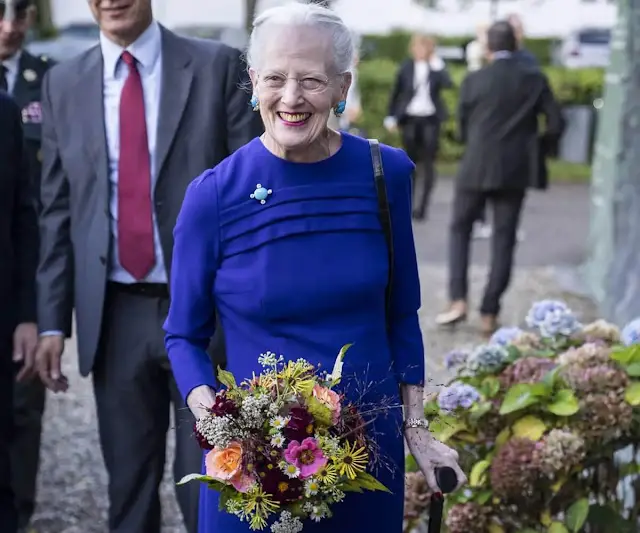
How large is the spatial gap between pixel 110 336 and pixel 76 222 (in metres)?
0.38

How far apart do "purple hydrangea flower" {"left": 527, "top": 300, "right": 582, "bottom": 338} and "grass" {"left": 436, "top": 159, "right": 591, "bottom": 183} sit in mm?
12639

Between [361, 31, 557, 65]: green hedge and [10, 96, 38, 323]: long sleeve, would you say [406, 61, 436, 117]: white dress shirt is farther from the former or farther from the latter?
[361, 31, 557, 65]: green hedge

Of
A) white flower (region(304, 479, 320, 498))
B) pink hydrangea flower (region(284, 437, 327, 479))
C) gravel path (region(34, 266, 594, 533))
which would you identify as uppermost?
pink hydrangea flower (region(284, 437, 327, 479))

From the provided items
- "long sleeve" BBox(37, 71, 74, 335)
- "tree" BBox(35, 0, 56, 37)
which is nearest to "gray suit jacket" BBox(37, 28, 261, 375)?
"long sleeve" BBox(37, 71, 74, 335)

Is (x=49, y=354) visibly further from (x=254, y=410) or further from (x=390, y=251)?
(x=254, y=410)

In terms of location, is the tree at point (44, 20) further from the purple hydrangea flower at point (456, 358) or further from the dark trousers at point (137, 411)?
the purple hydrangea flower at point (456, 358)

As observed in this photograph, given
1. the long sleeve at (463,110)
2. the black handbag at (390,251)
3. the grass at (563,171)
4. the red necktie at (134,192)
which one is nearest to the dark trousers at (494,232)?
A: the long sleeve at (463,110)

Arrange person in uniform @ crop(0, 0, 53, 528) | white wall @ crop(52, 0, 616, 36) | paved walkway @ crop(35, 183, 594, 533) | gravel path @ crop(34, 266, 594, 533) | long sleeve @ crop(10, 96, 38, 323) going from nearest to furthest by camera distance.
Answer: long sleeve @ crop(10, 96, 38, 323) → person in uniform @ crop(0, 0, 53, 528) → gravel path @ crop(34, 266, 594, 533) → paved walkway @ crop(35, 183, 594, 533) → white wall @ crop(52, 0, 616, 36)

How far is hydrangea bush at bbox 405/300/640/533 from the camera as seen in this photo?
3164 millimetres

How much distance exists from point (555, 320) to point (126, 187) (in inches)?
58.3

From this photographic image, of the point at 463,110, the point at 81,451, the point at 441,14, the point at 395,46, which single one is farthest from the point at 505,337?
the point at 441,14

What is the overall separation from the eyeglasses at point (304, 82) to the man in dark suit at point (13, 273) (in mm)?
→ 1417

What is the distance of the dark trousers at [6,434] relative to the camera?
350cm

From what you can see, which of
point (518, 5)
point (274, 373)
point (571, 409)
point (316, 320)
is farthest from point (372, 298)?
point (518, 5)
